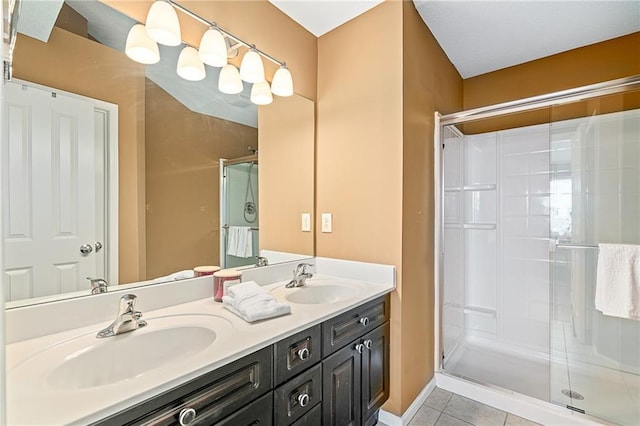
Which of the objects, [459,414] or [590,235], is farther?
[590,235]

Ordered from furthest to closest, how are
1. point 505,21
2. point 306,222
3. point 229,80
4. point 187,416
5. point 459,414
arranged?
point 306,222, point 505,21, point 459,414, point 229,80, point 187,416

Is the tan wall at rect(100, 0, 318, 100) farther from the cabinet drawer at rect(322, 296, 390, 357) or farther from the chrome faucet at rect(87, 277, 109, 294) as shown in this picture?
the cabinet drawer at rect(322, 296, 390, 357)

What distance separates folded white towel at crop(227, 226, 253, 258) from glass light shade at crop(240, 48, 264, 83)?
81 centimetres

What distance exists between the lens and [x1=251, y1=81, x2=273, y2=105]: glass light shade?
1805mm

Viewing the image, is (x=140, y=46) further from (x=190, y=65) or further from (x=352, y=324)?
(x=352, y=324)

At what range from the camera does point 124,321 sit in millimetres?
1056

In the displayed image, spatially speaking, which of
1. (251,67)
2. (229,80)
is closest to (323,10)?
(251,67)

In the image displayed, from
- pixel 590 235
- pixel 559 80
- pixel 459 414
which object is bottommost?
pixel 459 414

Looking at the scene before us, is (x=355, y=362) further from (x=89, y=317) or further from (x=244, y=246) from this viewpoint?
(x=89, y=317)

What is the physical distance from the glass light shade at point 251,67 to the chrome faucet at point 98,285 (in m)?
1.17

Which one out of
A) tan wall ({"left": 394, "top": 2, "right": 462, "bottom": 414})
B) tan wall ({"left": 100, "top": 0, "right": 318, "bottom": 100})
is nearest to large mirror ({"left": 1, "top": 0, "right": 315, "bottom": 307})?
tan wall ({"left": 100, "top": 0, "right": 318, "bottom": 100})

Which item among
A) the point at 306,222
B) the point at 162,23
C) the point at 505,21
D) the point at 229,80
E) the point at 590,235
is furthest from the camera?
the point at 590,235

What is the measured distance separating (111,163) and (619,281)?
8.71 feet

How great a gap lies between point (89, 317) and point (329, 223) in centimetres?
133
